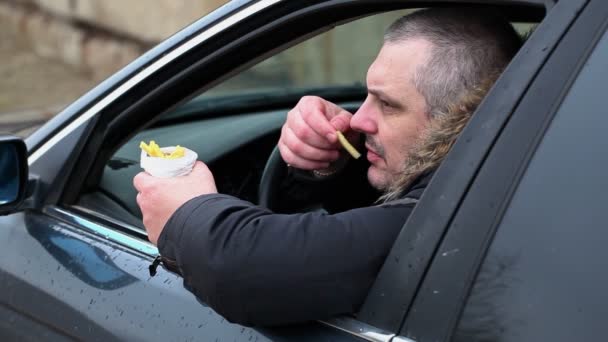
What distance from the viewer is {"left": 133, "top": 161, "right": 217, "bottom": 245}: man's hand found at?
1.74m

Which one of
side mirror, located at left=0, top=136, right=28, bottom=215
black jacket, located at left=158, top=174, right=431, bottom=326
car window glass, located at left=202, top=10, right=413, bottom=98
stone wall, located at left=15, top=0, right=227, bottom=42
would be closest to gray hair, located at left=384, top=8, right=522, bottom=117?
black jacket, located at left=158, top=174, right=431, bottom=326

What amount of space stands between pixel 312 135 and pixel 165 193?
0.44 m

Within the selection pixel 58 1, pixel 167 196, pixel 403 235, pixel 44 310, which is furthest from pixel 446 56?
pixel 58 1

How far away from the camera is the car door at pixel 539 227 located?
130 cm

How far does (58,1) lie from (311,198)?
22.7ft

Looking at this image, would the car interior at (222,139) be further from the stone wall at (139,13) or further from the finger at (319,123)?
the stone wall at (139,13)

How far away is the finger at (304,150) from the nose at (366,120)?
0.64 feet

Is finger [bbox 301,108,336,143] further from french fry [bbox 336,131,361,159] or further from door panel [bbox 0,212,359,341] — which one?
door panel [bbox 0,212,359,341]

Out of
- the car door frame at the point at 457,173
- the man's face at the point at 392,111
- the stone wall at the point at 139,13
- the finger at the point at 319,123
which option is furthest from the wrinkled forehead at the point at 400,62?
the stone wall at the point at 139,13

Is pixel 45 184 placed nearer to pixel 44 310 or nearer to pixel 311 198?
pixel 44 310

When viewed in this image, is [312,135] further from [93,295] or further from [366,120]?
[93,295]

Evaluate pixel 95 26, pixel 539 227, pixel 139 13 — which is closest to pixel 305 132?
pixel 539 227

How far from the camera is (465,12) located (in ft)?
6.14

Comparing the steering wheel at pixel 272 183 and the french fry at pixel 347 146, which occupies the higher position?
the french fry at pixel 347 146
